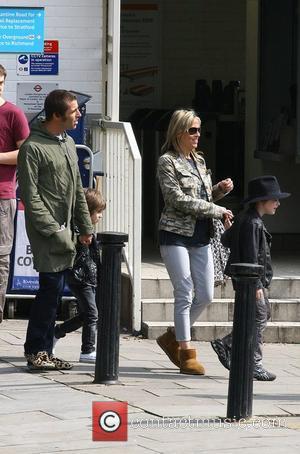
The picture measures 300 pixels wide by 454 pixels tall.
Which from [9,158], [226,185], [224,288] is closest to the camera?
[226,185]

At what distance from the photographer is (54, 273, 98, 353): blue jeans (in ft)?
31.4

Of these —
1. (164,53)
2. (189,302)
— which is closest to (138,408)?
(189,302)

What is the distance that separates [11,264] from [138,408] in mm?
3583

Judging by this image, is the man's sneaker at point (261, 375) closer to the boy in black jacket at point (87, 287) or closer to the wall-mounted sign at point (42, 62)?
the boy in black jacket at point (87, 287)

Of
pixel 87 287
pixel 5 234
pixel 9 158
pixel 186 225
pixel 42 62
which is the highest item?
pixel 42 62

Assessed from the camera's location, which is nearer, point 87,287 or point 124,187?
point 87,287

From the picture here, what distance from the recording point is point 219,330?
1109cm

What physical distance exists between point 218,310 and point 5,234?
6.69 ft

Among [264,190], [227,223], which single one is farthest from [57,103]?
[264,190]

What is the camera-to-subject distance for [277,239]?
14.0 m

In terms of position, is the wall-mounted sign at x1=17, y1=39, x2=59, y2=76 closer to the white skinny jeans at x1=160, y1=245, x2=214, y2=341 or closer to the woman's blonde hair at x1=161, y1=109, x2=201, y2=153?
the woman's blonde hair at x1=161, y1=109, x2=201, y2=153

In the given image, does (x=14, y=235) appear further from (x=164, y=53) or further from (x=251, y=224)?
(x=164, y=53)

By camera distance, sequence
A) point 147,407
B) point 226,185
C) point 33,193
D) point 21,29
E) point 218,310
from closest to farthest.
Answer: point 147,407 → point 33,193 → point 226,185 → point 218,310 → point 21,29

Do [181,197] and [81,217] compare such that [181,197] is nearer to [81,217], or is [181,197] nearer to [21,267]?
[81,217]
